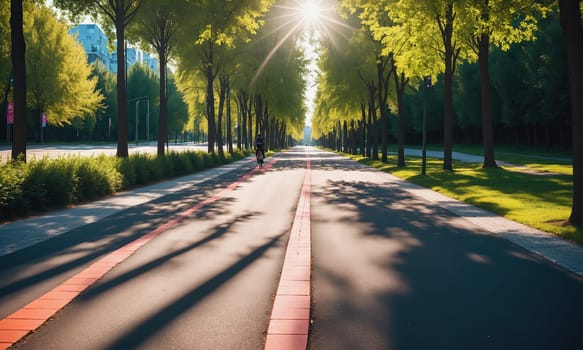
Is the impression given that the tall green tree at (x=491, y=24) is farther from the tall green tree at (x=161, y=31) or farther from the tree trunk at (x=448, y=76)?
the tall green tree at (x=161, y=31)

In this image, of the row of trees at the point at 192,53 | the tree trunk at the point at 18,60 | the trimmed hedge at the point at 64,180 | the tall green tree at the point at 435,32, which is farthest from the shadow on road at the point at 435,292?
the tall green tree at the point at 435,32

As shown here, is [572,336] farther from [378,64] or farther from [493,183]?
[378,64]

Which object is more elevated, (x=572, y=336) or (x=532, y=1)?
(x=532, y=1)

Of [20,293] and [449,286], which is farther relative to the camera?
[449,286]

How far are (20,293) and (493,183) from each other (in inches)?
646

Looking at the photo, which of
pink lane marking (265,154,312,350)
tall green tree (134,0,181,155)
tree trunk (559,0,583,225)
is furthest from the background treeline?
pink lane marking (265,154,312,350)

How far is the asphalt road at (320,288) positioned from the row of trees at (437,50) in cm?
428

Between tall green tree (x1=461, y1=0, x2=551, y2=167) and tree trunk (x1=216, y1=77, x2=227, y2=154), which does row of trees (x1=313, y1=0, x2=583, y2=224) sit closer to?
tall green tree (x1=461, y1=0, x2=551, y2=167)

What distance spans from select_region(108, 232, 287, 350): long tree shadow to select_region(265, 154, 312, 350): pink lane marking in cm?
57

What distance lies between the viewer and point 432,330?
3998 millimetres

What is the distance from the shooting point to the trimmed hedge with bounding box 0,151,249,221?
10.4 meters

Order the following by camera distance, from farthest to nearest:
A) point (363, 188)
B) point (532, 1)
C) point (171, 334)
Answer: point (363, 188) < point (532, 1) < point (171, 334)

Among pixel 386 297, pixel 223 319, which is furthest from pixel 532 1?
pixel 223 319

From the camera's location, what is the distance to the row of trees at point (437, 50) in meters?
9.39
